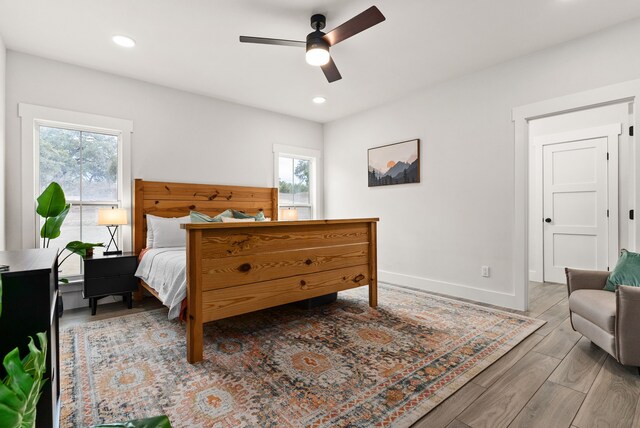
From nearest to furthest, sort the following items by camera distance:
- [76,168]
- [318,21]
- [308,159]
Answer: [318,21] → [76,168] → [308,159]

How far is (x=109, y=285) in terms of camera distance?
3.29m

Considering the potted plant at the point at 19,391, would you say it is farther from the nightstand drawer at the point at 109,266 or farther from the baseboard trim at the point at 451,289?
the baseboard trim at the point at 451,289

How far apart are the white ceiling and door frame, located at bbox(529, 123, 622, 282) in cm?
186

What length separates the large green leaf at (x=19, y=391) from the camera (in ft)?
1.61

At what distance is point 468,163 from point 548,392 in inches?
100

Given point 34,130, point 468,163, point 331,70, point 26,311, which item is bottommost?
point 26,311

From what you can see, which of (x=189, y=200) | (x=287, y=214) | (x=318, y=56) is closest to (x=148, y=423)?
(x=318, y=56)

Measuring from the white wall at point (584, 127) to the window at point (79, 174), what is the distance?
17.4 ft

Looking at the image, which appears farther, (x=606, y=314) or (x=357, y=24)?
(x=357, y=24)

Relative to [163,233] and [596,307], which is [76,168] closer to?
[163,233]

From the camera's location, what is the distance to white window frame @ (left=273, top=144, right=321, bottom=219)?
16.7 ft

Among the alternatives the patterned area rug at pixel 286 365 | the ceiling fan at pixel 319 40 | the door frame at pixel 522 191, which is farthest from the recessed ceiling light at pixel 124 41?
the door frame at pixel 522 191

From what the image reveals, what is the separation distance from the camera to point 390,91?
4230 mm

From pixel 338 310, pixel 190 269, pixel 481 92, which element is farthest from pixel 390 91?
pixel 190 269
